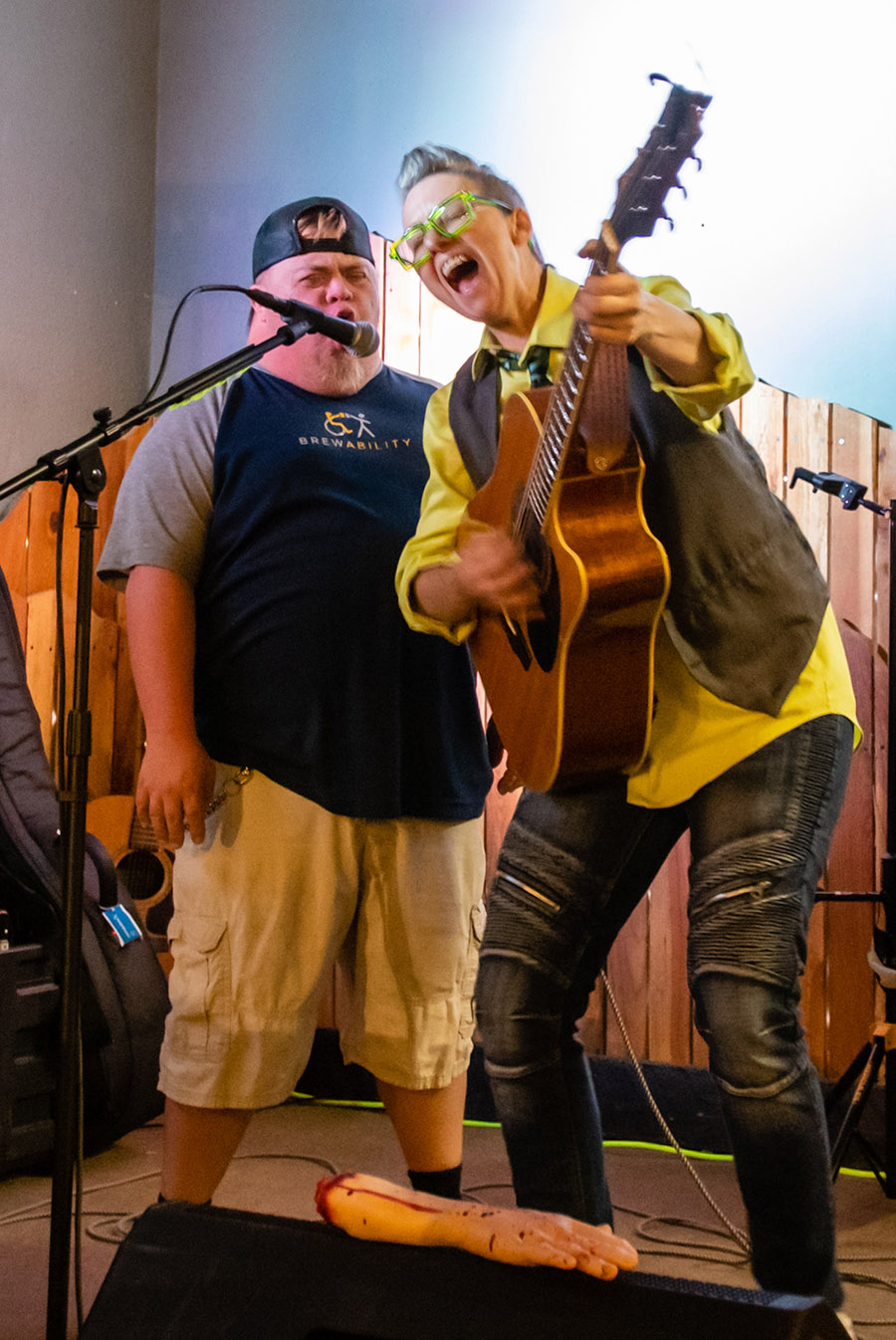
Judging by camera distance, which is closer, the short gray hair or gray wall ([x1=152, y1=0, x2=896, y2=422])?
the short gray hair

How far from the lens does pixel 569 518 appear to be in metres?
1.25

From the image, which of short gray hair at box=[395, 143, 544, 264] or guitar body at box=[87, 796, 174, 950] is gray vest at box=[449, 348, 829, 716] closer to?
short gray hair at box=[395, 143, 544, 264]

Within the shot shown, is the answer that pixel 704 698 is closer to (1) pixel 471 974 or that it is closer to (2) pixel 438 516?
(2) pixel 438 516

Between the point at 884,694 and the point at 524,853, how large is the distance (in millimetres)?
1405

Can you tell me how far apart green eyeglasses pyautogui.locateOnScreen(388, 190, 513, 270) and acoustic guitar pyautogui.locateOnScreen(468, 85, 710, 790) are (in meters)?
0.32

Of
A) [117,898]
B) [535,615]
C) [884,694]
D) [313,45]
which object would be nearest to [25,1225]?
[117,898]

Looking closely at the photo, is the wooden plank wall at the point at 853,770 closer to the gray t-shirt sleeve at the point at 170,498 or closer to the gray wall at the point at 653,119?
the gray wall at the point at 653,119

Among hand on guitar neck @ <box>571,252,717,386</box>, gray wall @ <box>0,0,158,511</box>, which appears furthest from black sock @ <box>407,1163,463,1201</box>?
gray wall @ <box>0,0,158,511</box>

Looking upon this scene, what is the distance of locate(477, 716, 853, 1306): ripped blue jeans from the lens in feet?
3.57

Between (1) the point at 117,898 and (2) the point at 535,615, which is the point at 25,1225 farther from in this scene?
(2) the point at 535,615

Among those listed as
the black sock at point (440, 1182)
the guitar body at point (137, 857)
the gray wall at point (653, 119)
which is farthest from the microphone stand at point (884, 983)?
the guitar body at point (137, 857)

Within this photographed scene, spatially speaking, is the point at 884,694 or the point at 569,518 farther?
the point at 884,694

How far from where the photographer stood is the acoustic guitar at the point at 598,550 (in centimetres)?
114

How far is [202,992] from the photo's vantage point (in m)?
1.50
